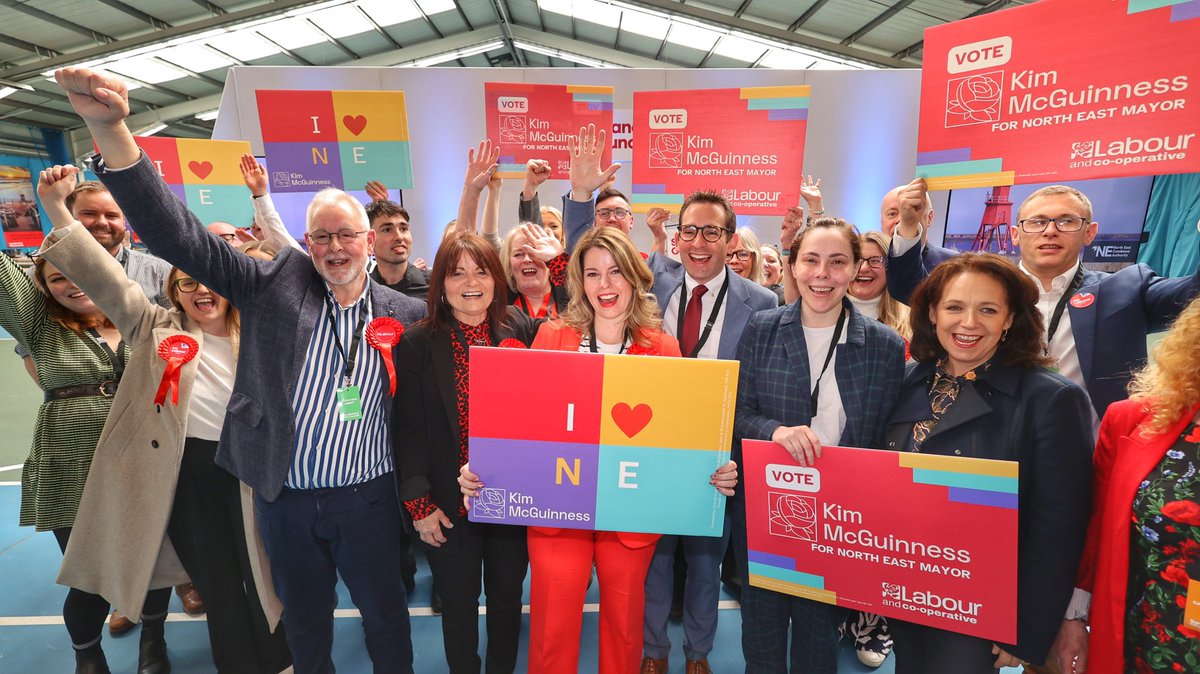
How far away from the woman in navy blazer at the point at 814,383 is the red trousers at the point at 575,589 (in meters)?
0.46

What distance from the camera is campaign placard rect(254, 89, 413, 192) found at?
167 inches

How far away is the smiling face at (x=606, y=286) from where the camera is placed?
Result: 2.14 m

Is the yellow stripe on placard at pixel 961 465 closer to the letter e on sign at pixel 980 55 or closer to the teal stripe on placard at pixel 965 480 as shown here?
the teal stripe on placard at pixel 965 480

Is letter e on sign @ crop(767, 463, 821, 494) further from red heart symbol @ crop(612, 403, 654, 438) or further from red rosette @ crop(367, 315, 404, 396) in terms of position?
red rosette @ crop(367, 315, 404, 396)

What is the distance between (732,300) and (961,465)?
1263 millimetres

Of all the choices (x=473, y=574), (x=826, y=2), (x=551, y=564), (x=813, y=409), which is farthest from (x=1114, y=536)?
(x=826, y=2)

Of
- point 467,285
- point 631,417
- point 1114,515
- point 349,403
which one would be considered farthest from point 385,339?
point 1114,515

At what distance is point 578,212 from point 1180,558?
109 inches

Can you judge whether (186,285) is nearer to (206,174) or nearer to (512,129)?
(206,174)

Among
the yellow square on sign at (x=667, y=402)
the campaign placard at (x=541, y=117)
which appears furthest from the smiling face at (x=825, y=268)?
the campaign placard at (x=541, y=117)

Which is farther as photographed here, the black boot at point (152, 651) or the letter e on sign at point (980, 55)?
the black boot at point (152, 651)

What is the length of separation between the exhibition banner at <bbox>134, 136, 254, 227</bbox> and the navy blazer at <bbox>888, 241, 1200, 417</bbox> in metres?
5.52

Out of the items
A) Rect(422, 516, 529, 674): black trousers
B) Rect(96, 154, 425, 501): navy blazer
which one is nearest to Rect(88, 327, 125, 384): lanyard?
Rect(96, 154, 425, 501): navy blazer

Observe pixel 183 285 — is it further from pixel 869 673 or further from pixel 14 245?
pixel 14 245
